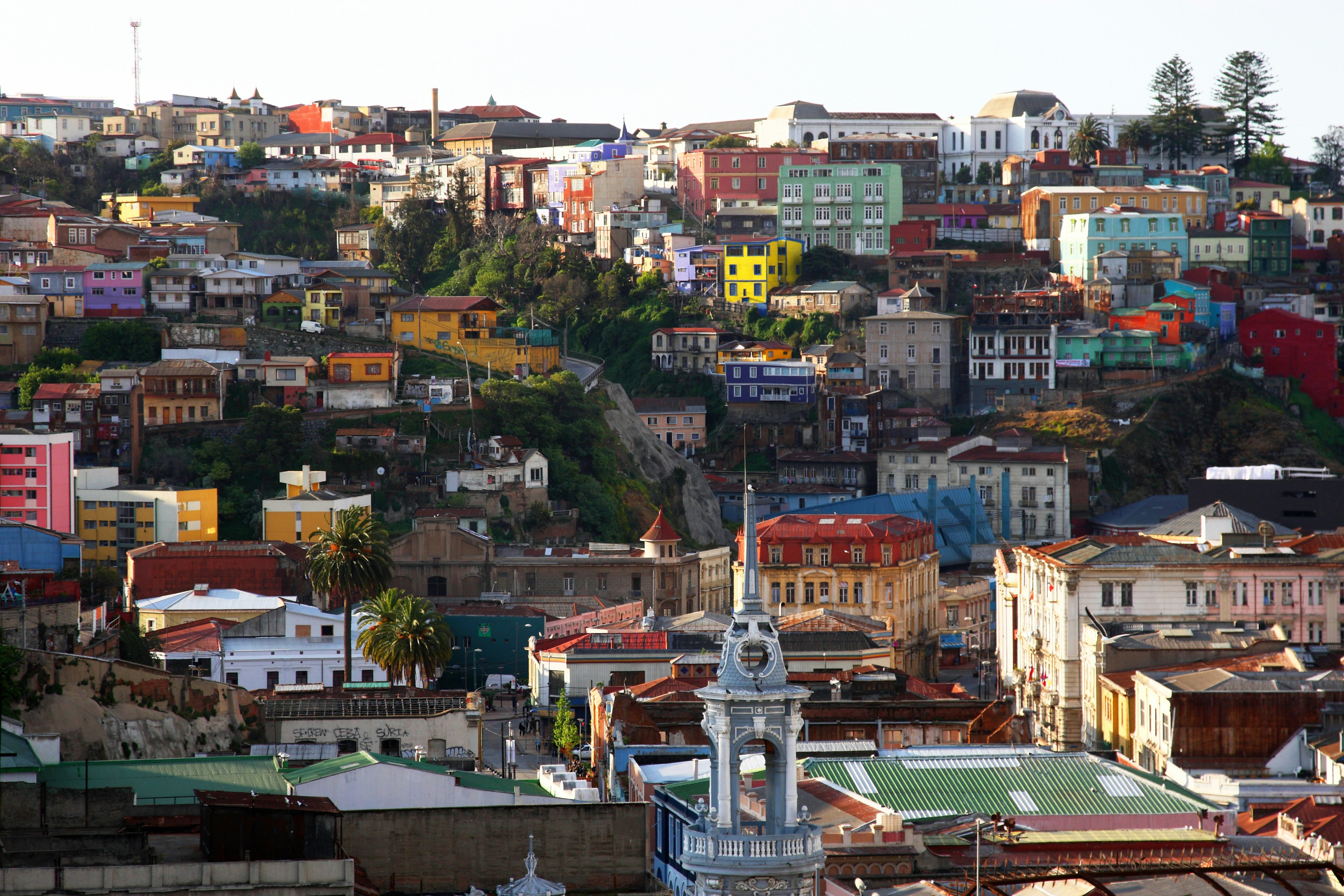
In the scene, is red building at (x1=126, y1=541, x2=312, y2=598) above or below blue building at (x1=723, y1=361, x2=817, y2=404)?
below

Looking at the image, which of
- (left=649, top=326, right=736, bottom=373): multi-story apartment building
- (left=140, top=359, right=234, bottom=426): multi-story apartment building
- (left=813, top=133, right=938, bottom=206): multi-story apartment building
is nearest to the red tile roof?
(left=140, top=359, right=234, bottom=426): multi-story apartment building

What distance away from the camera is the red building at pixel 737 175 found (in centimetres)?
15162

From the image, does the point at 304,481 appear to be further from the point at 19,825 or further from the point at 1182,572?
the point at 19,825

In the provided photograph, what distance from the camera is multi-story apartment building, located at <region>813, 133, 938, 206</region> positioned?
151625mm

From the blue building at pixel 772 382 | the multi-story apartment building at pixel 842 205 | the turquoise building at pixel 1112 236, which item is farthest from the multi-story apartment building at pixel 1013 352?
the multi-story apartment building at pixel 842 205

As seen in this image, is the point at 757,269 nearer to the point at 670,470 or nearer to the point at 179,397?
the point at 670,470

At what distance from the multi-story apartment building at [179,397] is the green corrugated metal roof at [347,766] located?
72.8 m

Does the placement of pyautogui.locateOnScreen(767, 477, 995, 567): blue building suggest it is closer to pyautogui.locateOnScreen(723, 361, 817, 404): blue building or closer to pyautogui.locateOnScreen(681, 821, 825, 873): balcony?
pyautogui.locateOnScreen(723, 361, 817, 404): blue building

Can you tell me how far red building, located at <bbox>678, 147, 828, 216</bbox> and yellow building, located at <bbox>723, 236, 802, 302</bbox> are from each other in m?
6.50

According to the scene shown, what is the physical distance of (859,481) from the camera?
130m

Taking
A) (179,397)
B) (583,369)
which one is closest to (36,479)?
(179,397)

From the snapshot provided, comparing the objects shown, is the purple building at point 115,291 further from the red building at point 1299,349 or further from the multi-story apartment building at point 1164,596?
the red building at point 1299,349

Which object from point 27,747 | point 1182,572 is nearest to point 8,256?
point 1182,572

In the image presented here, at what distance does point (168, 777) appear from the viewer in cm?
4022
